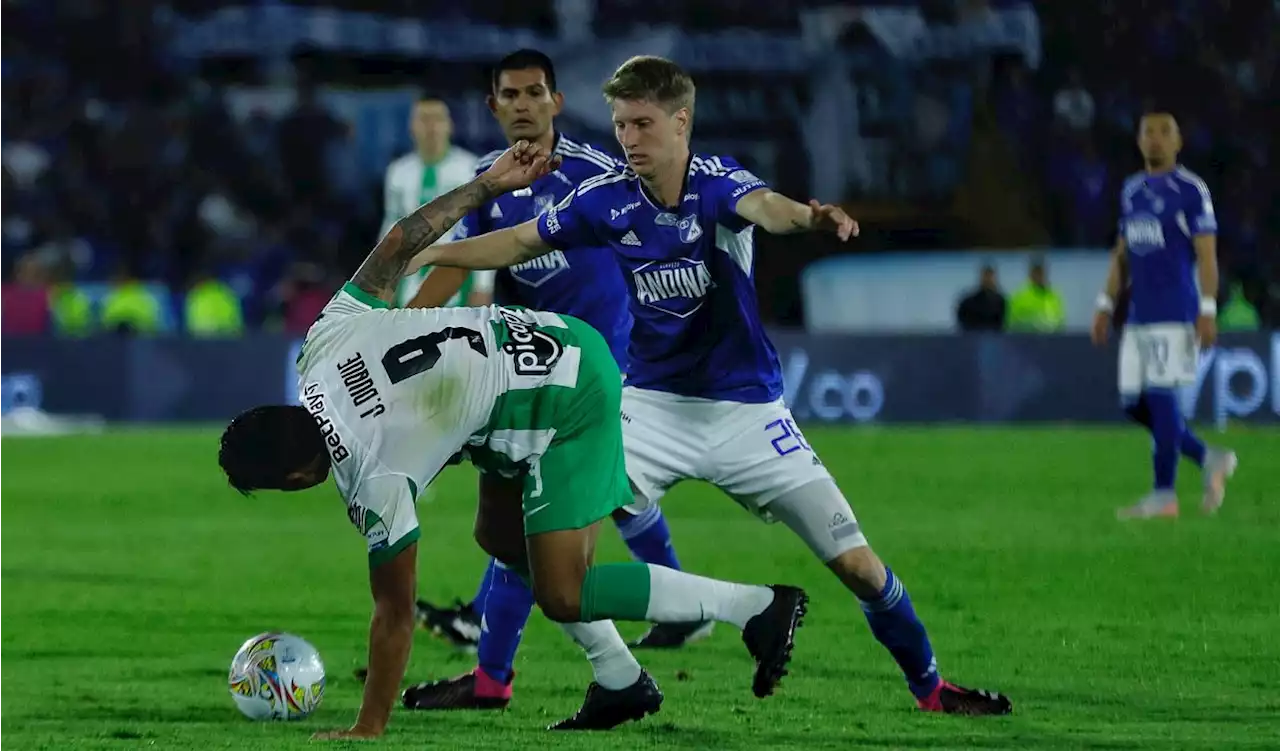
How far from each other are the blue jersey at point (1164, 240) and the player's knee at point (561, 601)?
7308 mm

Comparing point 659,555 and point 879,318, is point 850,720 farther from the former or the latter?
point 879,318

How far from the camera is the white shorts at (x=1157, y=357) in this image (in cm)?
1245

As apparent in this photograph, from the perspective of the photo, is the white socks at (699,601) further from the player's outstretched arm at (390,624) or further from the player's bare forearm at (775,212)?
the player's bare forearm at (775,212)

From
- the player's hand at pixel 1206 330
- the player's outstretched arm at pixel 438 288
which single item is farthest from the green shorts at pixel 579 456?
the player's hand at pixel 1206 330

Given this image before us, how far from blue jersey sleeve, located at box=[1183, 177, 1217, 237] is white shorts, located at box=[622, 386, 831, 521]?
20.2ft

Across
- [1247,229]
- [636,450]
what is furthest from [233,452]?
[1247,229]

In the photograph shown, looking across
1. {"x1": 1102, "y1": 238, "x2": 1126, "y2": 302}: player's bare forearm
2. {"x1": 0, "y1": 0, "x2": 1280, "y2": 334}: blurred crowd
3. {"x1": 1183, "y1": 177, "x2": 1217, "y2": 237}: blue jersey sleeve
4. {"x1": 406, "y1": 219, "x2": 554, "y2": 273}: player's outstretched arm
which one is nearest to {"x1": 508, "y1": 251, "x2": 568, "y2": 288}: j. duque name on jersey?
{"x1": 406, "y1": 219, "x2": 554, "y2": 273}: player's outstretched arm

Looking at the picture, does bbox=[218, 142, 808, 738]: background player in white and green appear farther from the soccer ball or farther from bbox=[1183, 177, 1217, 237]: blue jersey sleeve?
bbox=[1183, 177, 1217, 237]: blue jersey sleeve

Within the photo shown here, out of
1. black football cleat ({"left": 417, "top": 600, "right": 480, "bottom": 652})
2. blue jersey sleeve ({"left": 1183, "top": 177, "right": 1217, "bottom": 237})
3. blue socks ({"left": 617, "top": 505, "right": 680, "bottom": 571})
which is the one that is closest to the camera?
blue socks ({"left": 617, "top": 505, "right": 680, "bottom": 571})

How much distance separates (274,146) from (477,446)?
21.0 m

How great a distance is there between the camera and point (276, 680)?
6484 millimetres

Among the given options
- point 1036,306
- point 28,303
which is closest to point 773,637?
point 1036,306

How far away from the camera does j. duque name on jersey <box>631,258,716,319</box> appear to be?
21.6 ft

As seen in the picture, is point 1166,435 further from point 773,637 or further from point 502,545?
point 773,637
